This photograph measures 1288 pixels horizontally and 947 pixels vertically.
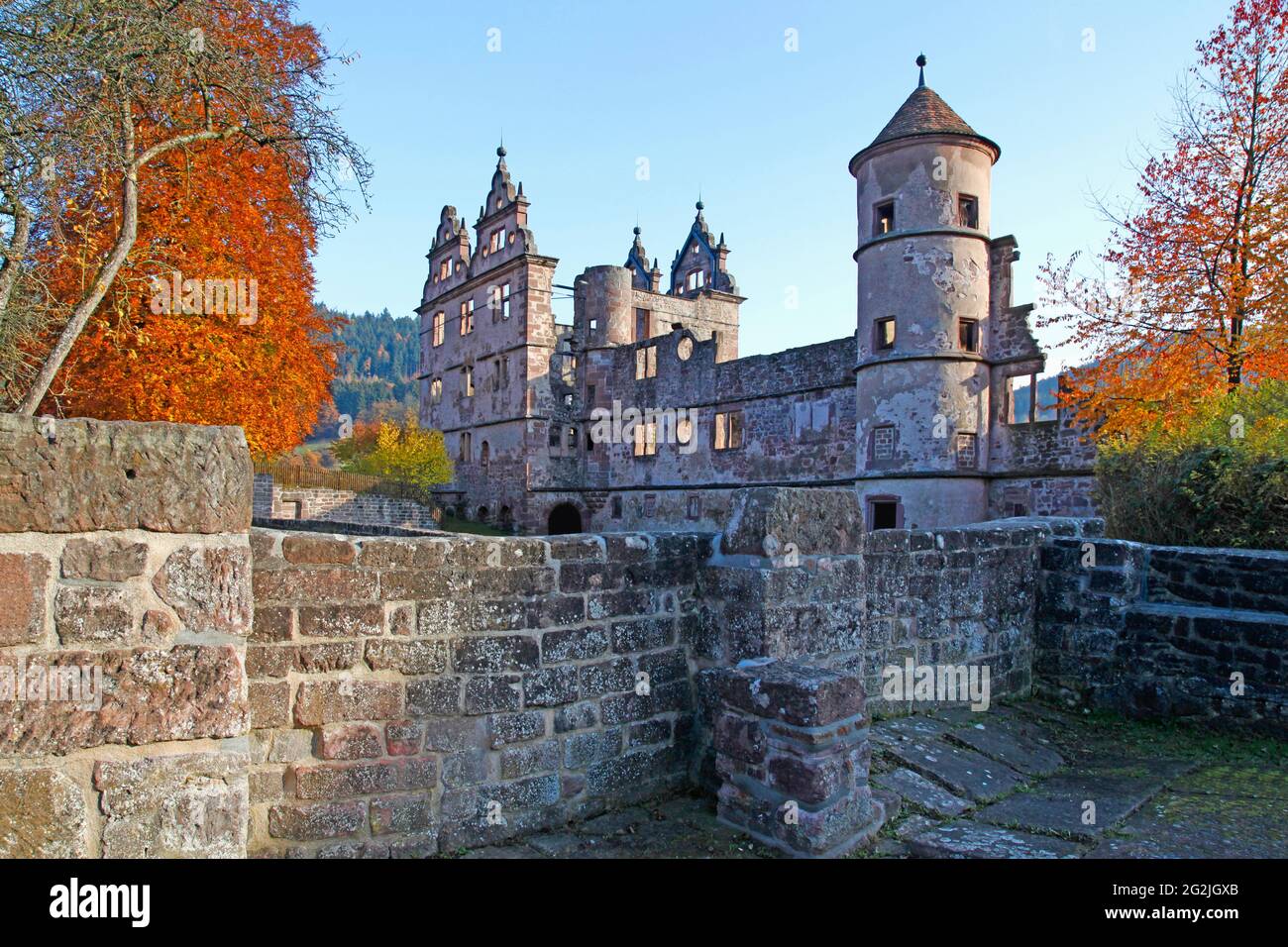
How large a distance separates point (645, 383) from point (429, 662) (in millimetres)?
26956

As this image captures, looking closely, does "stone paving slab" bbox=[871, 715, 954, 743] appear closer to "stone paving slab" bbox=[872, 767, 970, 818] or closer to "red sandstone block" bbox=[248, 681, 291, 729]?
"stone paving slab" bbox=[872, 767, 970, 818]

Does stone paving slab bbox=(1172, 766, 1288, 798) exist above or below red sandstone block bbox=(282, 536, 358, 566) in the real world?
below

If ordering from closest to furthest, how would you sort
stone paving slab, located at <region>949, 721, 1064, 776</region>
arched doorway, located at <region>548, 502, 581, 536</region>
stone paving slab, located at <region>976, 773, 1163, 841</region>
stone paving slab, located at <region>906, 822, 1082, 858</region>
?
stone paving slab, located at <region>906, 822, 1082, 858</region> → stone paving slab, located at <region>976, 773, 1163, 841</region> → stone paving slab, located at <region>949, 721, 1064, 776</region> → arched doorway, located at <region>548, 502, 581, 536</region>

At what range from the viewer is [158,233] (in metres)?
12.1

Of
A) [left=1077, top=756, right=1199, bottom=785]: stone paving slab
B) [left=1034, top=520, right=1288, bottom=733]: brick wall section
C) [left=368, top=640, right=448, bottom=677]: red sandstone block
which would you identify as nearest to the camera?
[left=368, top=640, right=448, bottom=677]: red sandstone block

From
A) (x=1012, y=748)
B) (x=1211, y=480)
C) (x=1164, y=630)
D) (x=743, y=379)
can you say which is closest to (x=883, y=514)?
(x=743, y=379)

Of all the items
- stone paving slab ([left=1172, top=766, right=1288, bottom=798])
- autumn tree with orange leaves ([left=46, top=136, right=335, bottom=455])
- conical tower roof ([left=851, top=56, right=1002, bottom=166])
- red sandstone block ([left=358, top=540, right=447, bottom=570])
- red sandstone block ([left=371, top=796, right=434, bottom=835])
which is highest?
conical tower roof ([left=851, top=56, right=1002, bottom=166])

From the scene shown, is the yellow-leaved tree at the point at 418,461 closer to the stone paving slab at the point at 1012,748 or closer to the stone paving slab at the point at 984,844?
the stone paving slab at the point at 1012,748

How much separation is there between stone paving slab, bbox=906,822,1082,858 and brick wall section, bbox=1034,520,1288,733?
2.86m

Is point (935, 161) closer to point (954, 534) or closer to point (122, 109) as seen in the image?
point (954, 534)

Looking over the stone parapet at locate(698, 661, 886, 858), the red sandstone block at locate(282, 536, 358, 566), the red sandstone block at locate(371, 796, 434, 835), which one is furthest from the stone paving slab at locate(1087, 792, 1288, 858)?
the red sandstone block at locate(282, 536, 358, 566)

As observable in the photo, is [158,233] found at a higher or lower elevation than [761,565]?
higher

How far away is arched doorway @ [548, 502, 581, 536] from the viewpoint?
105ft
